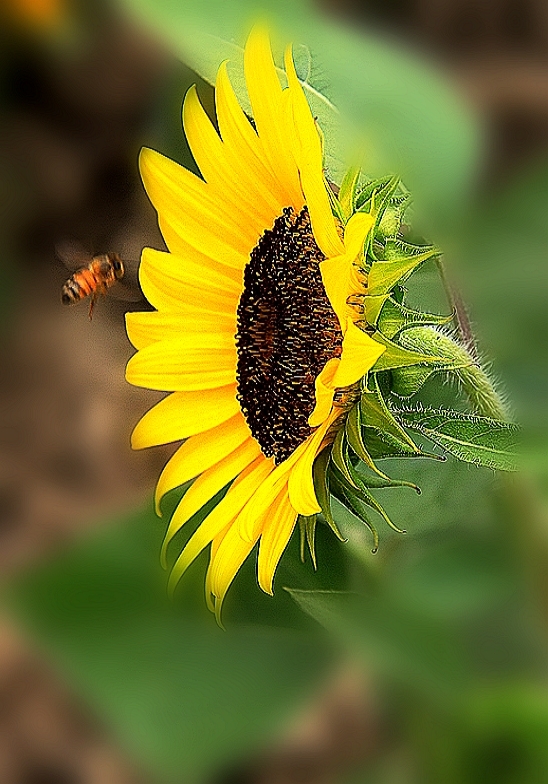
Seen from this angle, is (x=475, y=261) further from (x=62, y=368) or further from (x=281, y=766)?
(x=62, y=368)

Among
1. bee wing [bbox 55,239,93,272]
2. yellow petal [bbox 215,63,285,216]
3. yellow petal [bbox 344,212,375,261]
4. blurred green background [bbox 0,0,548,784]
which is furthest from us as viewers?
bee wing [bbox 55,239,93,272]

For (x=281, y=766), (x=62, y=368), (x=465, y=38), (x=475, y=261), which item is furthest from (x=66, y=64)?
(x=281, y=766)

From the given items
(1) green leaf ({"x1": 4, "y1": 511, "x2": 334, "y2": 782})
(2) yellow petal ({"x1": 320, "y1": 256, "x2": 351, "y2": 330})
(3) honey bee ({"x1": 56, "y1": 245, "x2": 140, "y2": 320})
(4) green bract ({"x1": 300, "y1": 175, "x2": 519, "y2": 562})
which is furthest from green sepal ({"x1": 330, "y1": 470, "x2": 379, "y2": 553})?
(1) green leaf ({"x1": 4, "y1": 511, "x2": 334, "y2": 782})

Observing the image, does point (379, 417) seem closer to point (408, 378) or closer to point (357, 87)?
point (408, 378)

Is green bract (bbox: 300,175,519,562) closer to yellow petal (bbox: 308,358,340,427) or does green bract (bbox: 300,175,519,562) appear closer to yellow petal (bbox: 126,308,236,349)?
yellow petal (bbox: 308,358,340,427)

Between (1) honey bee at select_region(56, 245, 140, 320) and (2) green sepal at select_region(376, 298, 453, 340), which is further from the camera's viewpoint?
(1) honey bee at select_region(56, 245, 140, 320)
